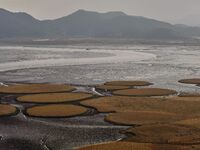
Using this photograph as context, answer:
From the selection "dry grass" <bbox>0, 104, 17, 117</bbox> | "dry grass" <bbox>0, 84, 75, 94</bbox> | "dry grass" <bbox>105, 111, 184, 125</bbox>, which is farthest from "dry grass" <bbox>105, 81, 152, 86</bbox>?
"dry grass" <bbox>0, 104, 17, 117</bbox>

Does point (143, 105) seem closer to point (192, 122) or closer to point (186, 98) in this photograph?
point (186, 98)

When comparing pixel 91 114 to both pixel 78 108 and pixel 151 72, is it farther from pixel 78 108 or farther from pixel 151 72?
pixel 151 72

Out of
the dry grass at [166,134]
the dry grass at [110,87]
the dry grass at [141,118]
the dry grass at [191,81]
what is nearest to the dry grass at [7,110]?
the dry grass at [141,118]

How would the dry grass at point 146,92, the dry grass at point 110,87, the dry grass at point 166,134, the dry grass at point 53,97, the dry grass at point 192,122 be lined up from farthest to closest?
1. the dry grass at point 110,87
2. the dry grass at point 146,92
3. the dry grass at point 53,97
4. the dry grass at point 192,122
5. the dry grass at point 166,134

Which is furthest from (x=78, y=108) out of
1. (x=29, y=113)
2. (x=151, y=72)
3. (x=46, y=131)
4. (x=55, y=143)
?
(x=151, y=72)

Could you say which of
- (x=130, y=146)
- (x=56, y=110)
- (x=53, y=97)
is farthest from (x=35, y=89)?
(x=130, y=146)

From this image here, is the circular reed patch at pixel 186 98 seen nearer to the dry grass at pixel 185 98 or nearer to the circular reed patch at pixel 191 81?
the dry grass at pixel 185 98
